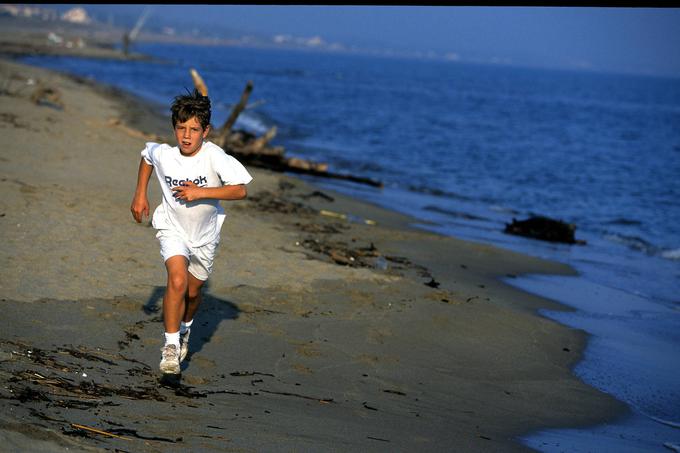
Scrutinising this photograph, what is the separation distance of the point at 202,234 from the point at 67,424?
1.68 metres

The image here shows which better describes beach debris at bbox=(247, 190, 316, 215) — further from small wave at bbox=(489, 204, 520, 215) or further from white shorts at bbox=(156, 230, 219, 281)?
small wave at bbox=(489, 204, 520, 215)

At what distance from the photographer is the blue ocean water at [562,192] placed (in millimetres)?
7008

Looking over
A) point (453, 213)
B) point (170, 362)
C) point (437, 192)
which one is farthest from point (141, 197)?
point (437, 192)

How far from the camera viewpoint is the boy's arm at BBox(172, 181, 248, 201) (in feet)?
16.2

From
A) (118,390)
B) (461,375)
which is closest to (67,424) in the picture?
(118,390)

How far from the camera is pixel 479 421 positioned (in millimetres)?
5273

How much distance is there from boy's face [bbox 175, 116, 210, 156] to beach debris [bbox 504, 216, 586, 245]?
31.5ft

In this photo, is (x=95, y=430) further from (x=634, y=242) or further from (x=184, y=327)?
(x=634, y=242)

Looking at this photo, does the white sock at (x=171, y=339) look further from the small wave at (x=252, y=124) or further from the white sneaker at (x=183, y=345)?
the small wave at (x=252, y=124)

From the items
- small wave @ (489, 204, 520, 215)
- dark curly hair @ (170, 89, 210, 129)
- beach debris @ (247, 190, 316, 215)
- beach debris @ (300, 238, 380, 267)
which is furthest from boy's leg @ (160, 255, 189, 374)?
small wave @ (489, 204, 520, 215)

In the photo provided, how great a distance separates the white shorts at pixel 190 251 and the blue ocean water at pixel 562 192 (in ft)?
7.39

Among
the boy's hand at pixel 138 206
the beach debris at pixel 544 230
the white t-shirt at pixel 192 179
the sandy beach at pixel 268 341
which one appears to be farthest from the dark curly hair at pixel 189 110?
the beach debris at pixel 544 230

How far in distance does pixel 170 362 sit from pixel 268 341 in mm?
1391

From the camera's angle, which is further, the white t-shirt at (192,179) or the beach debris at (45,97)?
the beach debris at (45,97)
